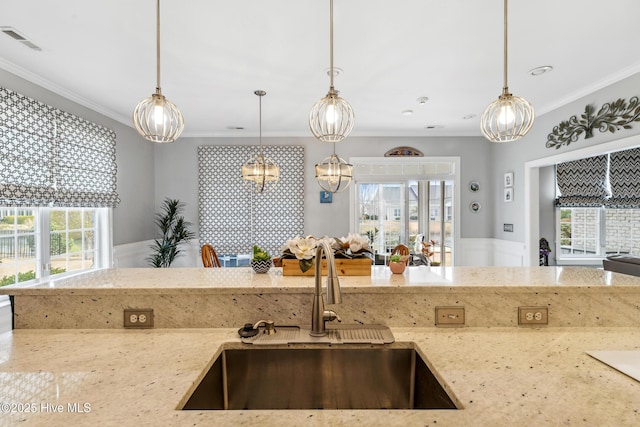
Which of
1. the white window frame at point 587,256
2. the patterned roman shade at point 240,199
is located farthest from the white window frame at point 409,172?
the white window frame at point 587,256

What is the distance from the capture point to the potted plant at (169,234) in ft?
16.2

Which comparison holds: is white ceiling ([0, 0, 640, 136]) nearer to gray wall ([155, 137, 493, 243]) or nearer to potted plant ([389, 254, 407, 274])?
gray wall ([155, 137, 493, 243])

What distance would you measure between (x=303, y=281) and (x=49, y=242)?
11.0ft

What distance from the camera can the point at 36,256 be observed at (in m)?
3.27

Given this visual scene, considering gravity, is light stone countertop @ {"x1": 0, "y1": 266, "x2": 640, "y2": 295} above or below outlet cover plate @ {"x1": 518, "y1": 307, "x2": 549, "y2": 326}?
above

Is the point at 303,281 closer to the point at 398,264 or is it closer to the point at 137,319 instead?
the point at 398,264

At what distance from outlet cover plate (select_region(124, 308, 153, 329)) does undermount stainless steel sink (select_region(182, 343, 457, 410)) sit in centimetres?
39

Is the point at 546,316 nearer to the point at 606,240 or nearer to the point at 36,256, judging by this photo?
the point at 36,256

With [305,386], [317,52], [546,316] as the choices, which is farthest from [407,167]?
[305,386]

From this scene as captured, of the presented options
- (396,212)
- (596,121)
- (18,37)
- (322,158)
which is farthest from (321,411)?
(396,212)

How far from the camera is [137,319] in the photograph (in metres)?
1.36

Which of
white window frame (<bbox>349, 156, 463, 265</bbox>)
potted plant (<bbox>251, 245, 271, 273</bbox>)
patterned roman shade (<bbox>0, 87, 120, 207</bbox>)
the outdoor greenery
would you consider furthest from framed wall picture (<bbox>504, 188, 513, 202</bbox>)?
the outdoor greenery

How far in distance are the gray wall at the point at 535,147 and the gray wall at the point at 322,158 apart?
0.23 meters

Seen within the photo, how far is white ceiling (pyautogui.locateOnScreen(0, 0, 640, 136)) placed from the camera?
2164 millimetres
